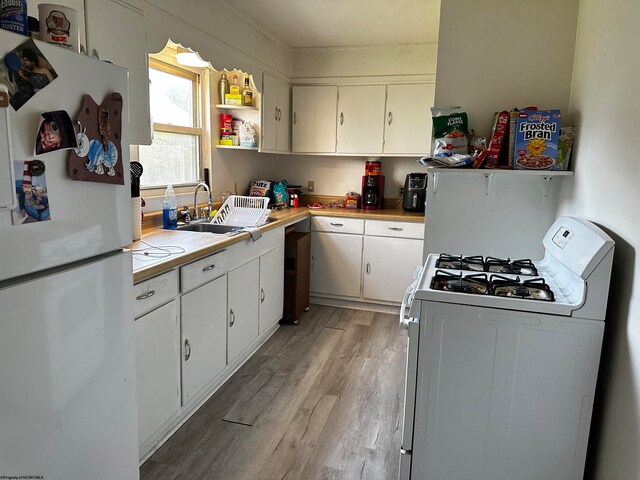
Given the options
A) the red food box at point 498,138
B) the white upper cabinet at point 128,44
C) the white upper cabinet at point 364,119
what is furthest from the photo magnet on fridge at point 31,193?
the white upper cabinet at point 364,119

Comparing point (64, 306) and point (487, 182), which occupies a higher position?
point (487, 182)

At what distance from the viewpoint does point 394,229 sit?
375 centimetres

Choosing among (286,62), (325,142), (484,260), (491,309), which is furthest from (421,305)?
(286,62)

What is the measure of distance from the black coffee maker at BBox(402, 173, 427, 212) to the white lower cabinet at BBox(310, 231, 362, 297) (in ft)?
1.92

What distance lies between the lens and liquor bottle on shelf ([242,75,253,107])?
11.6ft

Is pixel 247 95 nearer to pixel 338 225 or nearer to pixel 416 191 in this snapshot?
pixel 338 225

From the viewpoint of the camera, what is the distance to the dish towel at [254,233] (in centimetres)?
278

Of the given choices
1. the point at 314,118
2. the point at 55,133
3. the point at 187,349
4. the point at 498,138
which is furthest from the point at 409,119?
the point at 55,133

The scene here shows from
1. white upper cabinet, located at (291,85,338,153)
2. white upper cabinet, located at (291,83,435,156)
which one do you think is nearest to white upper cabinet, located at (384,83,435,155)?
white upper cabinet, located at (291,83,435,156)

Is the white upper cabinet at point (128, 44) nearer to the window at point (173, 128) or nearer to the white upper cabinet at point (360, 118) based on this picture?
the window at point (173, 128)

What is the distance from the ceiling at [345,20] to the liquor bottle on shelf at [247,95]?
17.6 inches

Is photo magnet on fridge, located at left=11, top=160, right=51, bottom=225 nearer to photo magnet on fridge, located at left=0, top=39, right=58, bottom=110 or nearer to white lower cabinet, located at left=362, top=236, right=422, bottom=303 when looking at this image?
photo magnet on fridge, located at left=0, top=39, right=58, bottom=110

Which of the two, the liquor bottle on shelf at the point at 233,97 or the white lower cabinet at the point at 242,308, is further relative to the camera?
the liquor bottle on shelf at the point at 233,97

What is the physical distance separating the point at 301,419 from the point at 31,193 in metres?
1.76
